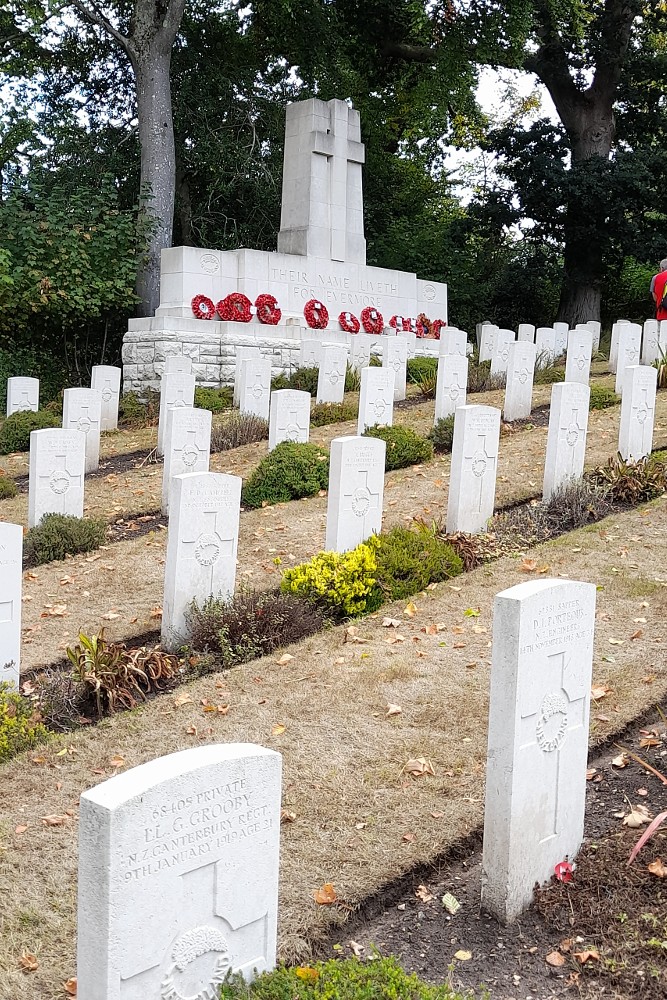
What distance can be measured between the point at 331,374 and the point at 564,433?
610cm

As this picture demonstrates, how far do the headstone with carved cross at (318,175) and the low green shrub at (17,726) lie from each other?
14.9m

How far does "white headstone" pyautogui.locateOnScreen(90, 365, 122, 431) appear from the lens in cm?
1467

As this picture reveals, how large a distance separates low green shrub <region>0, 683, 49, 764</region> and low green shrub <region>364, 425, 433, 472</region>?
6272 mm

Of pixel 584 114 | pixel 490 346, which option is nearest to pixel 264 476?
pixel 490 346

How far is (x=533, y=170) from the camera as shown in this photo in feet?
76.1

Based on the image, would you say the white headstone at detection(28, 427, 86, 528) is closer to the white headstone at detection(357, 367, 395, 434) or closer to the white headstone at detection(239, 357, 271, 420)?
the white headstone at detection(357, 367, 395, 434)

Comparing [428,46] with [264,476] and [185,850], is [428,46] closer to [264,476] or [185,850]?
[264,476]

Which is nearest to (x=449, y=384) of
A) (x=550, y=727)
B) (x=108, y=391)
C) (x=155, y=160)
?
(x=108, y=391)

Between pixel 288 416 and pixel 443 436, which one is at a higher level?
pixel 288 416

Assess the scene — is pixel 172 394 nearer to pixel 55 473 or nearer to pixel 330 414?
pixel 330 414

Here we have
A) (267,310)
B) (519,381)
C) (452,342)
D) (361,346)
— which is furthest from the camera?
(452,342)

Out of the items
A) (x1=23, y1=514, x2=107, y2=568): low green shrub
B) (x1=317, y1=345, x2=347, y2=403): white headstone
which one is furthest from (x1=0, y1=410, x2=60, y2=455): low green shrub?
(x1=23, y1=514, x2=107, y2=568): low green shrub

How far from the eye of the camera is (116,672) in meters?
5.77

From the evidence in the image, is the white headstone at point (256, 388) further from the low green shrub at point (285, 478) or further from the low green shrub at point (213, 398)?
the low green shrub at point (285, 478)
